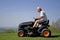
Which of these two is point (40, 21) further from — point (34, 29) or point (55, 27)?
point (55, 27)

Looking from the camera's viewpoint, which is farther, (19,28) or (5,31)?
(5,31)

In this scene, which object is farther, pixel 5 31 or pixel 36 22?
pixel 5 31

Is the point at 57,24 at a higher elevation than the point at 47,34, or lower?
higher

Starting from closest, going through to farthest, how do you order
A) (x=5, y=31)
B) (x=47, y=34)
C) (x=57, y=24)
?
(x=47, y=34) → (x=57, y=24) → (x=5, y=31)

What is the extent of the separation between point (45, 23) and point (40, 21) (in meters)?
0.25

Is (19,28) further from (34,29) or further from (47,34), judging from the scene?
(47,34)

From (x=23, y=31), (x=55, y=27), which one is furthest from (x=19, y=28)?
(x=55, y=27)

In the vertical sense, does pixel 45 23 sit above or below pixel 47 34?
above

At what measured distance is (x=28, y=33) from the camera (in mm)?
8562

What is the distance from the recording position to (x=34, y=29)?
27.4ft

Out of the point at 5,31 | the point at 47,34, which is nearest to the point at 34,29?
the point at 47,34

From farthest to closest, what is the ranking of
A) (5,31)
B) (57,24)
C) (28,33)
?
(5,31) → (57,24) → (28,33)

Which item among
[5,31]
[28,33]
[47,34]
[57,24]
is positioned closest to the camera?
[47,34]

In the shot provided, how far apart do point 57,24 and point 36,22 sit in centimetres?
450
